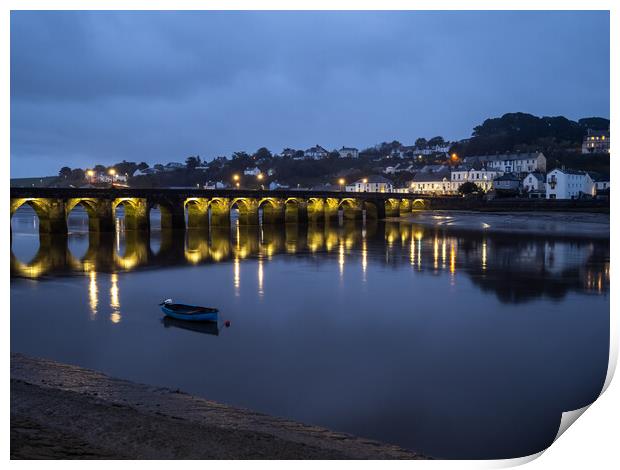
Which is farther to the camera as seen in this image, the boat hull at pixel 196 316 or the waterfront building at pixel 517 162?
the waterfront building at pixel 517 162

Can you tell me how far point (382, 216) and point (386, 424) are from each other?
6755 centimetres

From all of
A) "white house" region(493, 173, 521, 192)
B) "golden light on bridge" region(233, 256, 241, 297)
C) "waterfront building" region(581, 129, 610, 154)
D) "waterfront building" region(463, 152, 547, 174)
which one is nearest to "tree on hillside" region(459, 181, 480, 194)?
"white house" region(493, 173, 521, 192)

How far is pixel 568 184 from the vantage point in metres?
77.9

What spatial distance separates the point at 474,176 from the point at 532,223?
1752 inches

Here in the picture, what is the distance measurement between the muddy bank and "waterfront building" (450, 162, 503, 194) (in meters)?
25.7

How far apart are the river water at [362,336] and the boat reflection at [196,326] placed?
0.29 feet

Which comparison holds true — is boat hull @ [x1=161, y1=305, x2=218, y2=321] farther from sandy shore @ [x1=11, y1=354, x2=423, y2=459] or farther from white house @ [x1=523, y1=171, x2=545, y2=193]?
white house @ [x1=523, y1=171, x2=545, y2=193]

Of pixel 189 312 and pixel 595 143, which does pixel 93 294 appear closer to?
pixel 189 312

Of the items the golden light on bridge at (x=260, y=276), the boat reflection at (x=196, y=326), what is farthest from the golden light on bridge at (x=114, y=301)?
the golden light on bridge at (x=260, y=276)

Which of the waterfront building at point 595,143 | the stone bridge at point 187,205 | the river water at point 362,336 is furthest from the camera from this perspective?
the waterfront building at point 595,143

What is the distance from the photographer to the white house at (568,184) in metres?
77.4

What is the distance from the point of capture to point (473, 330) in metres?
15.3

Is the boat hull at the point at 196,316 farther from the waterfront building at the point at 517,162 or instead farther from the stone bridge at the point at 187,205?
the waterfront building at the point at 517,162

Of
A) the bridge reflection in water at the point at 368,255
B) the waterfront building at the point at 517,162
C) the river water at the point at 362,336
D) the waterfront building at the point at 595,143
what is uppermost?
the waterfront building at the point at 595,143
